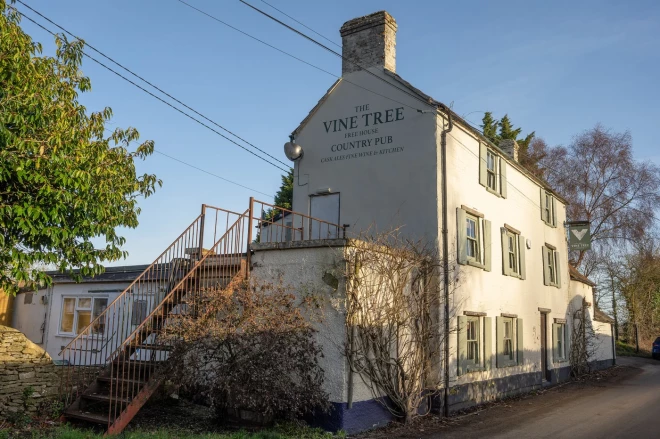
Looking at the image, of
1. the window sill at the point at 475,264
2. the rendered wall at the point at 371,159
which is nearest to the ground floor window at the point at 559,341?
the window sill at the point at 475,264

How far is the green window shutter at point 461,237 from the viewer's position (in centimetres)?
1316

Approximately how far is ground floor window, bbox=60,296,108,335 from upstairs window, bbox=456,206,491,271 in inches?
465

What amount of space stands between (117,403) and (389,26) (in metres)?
11.1

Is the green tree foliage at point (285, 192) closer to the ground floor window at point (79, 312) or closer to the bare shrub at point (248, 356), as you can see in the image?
the ground floor window at point (79, 312)

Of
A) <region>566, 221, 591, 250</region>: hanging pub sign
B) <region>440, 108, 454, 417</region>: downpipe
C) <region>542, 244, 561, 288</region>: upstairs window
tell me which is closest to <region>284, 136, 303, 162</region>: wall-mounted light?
<region>440, 108, 454, 417</region>: downpipe

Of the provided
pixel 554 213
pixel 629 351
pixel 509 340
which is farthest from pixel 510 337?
pixel 629 351

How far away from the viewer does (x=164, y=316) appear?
33.1 ft

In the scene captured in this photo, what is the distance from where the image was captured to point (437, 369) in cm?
1195

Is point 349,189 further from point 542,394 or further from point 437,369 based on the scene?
point 542,394

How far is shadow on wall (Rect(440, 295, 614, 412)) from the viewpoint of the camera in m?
12.9

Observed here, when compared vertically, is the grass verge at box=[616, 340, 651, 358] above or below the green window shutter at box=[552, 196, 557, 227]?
below

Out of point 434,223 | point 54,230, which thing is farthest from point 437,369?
point 54,230

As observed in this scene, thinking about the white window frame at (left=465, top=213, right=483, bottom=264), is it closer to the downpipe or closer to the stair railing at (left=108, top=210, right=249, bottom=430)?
the downpipe

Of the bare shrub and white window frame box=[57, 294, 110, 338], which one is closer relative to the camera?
the bare shrub
